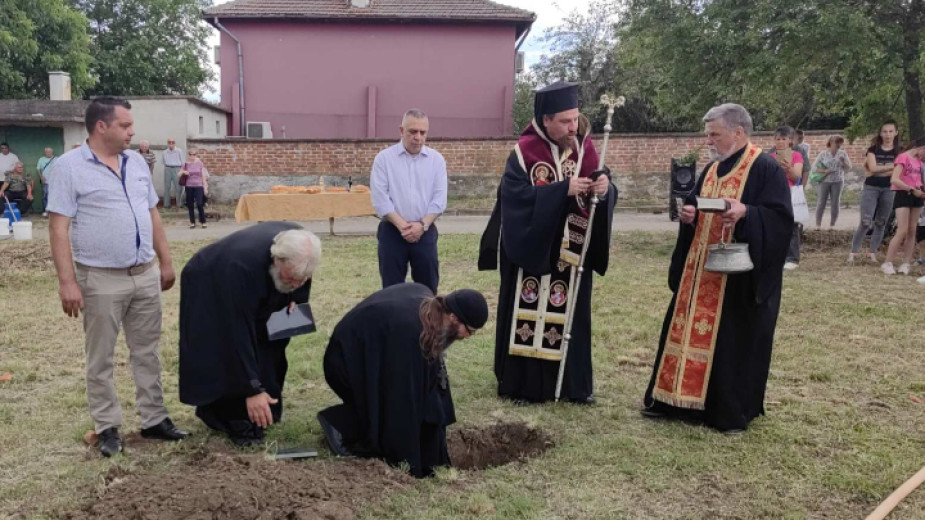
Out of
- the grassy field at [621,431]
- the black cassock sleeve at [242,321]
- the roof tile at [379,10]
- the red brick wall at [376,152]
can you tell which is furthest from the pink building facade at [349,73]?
the black cassock sleeve at [242,321]

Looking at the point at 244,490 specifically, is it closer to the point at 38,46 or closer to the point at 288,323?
the point at 288,323

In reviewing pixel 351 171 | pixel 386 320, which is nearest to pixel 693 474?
pixel 386 320

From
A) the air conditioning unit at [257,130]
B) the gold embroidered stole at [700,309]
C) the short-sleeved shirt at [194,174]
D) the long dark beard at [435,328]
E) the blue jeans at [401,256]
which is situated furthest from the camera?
the air conditioning unit at [257,130]

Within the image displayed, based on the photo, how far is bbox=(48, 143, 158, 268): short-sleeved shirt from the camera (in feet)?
13.4

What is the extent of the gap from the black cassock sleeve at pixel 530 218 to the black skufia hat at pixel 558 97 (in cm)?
44

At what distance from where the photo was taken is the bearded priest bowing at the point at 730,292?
15.4 ft

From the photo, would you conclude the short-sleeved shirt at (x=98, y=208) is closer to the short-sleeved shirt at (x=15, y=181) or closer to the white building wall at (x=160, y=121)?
the short-sleeved shirt at (x=15, y=181)

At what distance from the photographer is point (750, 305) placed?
480cm

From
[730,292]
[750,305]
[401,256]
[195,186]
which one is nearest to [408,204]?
[401,256]

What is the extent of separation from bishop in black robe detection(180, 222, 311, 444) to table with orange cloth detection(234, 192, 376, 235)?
32.9 ft

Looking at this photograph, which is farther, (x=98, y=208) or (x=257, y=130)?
(x=257, y=130)

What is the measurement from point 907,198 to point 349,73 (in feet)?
57.9

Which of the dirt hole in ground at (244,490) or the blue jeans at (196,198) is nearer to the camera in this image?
the dirt hole in ground at (244,490)

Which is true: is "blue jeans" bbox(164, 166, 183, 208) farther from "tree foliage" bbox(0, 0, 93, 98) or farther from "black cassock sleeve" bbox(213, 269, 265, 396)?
"black cassock sleeve" bbox(213, 269, 265, 396)
